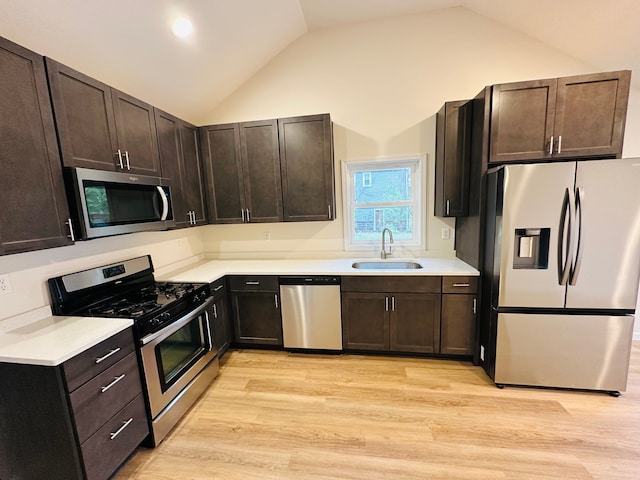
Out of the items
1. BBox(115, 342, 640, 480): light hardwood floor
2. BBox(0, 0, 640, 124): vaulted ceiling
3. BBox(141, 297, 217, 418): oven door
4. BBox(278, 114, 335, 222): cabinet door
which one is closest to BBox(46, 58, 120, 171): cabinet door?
BBox(0, 0, 640, 124): vaulted ceiling

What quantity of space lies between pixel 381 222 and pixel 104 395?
2813 mm

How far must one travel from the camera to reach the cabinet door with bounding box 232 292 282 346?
2.92 metres

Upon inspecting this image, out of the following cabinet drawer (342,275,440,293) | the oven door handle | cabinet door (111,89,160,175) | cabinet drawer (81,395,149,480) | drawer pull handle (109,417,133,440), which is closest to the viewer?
cabinet drawer (81,395,149,480)

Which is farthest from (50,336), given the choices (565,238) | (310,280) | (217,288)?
(565,238)

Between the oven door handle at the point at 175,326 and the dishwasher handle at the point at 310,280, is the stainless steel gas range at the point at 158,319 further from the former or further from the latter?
the dishwasher handle at the point at 310,280

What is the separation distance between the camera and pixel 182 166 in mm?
2781

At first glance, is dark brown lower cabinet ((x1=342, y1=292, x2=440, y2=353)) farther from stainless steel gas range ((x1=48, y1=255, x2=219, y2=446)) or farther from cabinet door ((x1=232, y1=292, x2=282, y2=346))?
stainless steel gas range ((x1=48, y1=255, x2=219, y2=446))

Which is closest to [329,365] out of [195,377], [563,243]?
[195,377]

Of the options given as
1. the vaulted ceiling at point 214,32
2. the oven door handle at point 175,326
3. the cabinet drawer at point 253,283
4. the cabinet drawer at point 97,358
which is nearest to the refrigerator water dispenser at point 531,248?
the vaulted ceiling at point 214,32

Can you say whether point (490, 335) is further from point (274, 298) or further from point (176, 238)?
point (176, 238)

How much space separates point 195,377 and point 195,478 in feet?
2.40

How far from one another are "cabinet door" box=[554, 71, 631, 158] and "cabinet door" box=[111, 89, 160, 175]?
3323 mm

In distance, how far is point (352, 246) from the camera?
10.9 ft

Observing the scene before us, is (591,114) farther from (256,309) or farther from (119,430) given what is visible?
(119,430)
